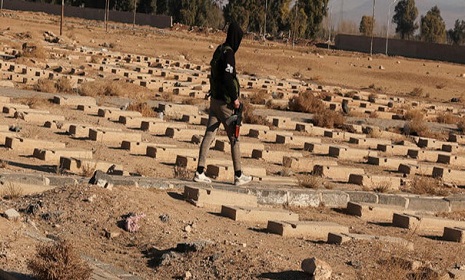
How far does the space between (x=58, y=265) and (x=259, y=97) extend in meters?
22.6

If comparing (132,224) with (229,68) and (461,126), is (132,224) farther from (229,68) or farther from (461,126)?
(461,126)

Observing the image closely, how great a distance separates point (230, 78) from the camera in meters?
12.5

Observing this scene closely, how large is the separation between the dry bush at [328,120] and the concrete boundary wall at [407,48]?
5124 cm

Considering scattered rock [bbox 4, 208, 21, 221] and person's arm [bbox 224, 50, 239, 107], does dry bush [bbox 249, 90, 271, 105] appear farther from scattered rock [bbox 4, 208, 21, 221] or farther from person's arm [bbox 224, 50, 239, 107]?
scattered rock [bbox 4, 208, 21, 221]

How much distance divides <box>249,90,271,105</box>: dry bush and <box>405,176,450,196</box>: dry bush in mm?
13119

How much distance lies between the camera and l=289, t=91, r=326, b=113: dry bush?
1106 inches

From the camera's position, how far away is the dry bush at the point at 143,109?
23.1 metres

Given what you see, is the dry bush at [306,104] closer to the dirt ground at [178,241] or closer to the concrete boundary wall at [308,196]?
the concrete boundary wall at [308,196]

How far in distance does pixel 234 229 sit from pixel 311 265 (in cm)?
252

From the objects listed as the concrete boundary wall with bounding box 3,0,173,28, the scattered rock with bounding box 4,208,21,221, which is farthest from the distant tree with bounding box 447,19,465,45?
the scattered rock with bounding box 4,208,21,221

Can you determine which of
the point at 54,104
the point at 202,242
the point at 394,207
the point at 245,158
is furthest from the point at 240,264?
the point at 54,104

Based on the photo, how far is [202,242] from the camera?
368 inches

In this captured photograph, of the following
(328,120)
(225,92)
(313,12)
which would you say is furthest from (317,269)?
(313,12)

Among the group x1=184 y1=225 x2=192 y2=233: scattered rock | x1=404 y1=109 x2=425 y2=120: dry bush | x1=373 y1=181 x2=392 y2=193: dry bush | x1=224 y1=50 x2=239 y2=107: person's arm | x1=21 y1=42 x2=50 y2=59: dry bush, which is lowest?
x1=404 y1=109 x2=425 y2=120: dry bush
